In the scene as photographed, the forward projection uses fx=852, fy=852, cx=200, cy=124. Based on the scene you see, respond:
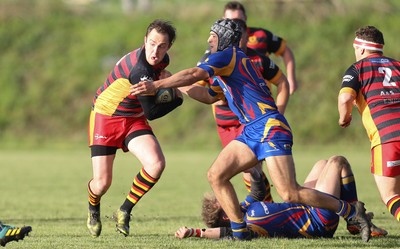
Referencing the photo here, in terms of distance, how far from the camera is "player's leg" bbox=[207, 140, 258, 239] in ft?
22.1

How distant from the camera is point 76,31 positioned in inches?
1086

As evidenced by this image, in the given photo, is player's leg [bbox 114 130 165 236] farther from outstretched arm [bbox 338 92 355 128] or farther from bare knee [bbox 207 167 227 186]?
outstretched arm [bbox 338 92 355 128]

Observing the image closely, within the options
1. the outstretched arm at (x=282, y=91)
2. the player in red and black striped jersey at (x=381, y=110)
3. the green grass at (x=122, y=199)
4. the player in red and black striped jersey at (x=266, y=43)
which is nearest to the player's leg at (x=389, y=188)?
the player in red and black striped jersey at (x=381, y=110)

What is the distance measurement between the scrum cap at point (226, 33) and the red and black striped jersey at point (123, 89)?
0.82 m

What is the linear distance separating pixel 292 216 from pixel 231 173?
0.69 metres

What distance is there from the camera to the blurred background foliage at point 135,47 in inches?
932

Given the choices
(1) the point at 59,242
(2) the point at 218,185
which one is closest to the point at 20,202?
(1) the point at 59,242

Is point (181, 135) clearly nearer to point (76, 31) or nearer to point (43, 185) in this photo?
point (76, 31)

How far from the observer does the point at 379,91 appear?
679cm

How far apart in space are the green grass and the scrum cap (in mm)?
1598

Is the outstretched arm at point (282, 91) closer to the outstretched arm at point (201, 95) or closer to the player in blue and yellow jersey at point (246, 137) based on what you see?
the outstretched arm at point (201, 95)

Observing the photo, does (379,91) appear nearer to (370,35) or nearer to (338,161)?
(370,35)

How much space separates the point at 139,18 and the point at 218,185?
21435mm

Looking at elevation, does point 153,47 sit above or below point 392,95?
above
